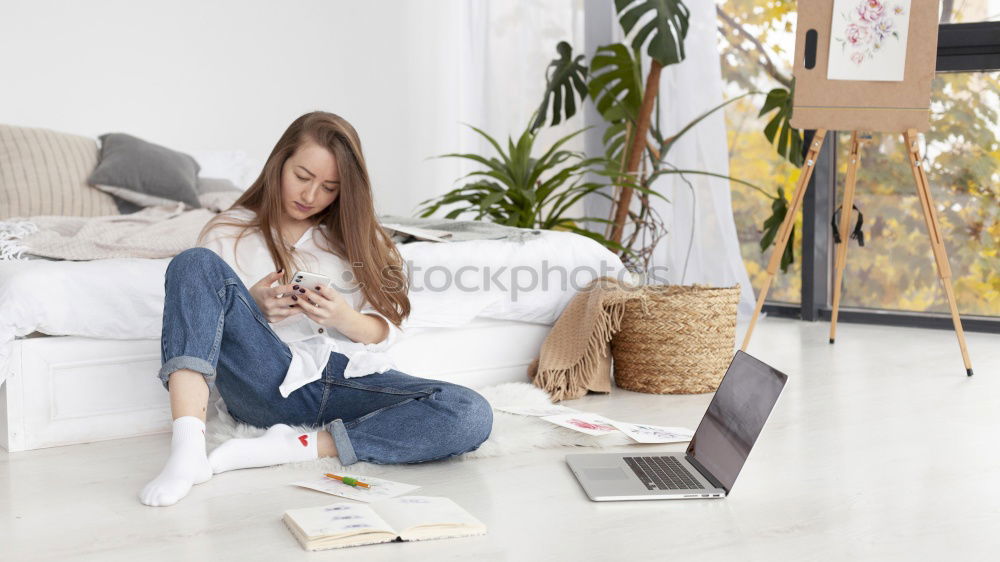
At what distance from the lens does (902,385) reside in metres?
A: 2.64

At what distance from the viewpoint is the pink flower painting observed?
2.78 metres

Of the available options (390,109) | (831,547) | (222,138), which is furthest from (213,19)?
(831,547)

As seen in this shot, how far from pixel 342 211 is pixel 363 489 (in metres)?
0.57

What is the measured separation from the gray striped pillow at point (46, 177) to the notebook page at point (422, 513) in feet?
6.59

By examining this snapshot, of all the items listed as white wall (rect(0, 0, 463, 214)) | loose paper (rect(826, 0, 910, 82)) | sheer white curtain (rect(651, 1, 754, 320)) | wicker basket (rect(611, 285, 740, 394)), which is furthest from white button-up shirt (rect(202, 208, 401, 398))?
sheer white curtain (rect(651, 1, 754, 320))

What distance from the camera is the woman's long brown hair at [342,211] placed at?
1.92 metres

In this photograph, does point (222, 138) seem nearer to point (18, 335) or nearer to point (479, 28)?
point (479, 28)

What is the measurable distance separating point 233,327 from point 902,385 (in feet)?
6.01

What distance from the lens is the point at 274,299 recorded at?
5.96 ft

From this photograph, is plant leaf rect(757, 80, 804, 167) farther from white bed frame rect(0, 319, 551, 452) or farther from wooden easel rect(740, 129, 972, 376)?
white bed frame rect(0, 319, 551, 452)

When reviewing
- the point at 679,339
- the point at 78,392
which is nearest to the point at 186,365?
the point at 78,392

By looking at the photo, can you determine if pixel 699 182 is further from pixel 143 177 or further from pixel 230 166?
pixel 143 177

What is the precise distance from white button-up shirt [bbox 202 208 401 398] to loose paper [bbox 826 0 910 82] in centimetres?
163

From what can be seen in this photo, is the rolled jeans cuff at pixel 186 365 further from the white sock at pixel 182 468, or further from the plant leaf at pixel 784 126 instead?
the plant leaf at pixel 784 126
